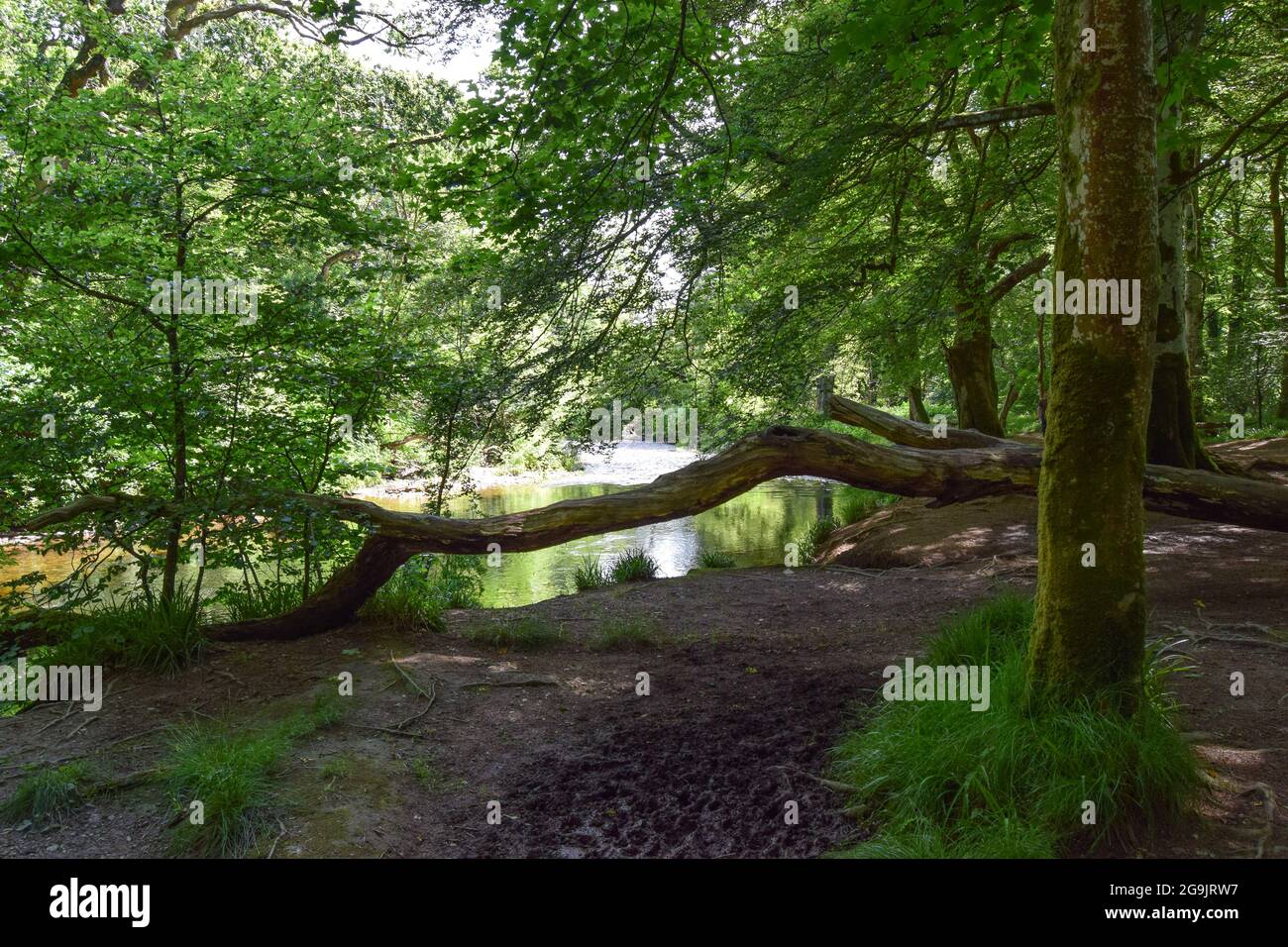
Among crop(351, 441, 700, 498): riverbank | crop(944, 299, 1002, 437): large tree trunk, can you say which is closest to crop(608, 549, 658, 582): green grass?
crop(944, 299, 1002, 437): large tree trunk

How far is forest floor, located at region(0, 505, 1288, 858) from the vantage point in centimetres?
330

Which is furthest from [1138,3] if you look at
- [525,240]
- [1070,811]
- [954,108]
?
[954,108]

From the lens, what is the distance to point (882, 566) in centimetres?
973

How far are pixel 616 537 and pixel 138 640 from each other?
11107mm

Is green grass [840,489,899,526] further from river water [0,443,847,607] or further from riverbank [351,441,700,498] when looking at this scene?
riverbank [351,441,700,498]

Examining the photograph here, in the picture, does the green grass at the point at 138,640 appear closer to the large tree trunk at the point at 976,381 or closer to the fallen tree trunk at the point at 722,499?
the fallen tree trunk at the point at 722,499

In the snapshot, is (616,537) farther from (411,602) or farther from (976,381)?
(411,602)

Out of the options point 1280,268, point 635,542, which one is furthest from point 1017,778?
point 1280,268

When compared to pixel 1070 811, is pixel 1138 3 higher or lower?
higher

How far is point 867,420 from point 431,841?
606 centimetres

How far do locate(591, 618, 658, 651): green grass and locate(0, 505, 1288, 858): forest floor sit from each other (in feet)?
0.32

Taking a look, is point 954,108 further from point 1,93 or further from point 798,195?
point 1,93

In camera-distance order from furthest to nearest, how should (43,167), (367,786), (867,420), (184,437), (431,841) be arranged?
(867,420), (184,437), (43,167), (367,786), (431,841)

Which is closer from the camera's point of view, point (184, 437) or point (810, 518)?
point (184, 437)
